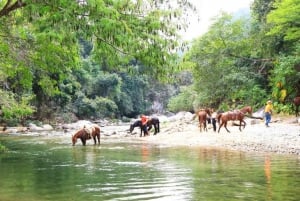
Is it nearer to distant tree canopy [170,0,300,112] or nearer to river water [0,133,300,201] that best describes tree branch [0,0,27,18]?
river water [0,133,300,201]

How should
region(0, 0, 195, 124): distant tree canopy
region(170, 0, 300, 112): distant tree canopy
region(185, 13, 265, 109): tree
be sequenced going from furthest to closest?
1. region(185, 13, 265, 109): tree
2. region(170, 0, 300, 112): distant tree canopy
3. region(0, 0, 195, 124): distant tree canopy

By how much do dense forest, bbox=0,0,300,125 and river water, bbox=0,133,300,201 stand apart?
2401mm

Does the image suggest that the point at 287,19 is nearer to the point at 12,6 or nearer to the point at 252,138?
the point at 252,138

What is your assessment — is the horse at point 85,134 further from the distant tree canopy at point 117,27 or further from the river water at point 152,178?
the distant tree canopy at point 117,27

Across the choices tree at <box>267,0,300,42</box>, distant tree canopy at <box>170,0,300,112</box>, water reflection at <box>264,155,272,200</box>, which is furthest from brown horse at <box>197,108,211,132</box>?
water reflection at <box>264,155,272,200</box>

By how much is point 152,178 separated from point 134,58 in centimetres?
475

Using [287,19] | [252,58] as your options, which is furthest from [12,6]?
[252,58]

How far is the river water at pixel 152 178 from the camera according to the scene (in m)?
8.96

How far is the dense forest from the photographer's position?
22.8ft

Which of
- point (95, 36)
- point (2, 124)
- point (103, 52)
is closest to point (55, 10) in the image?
point (95, 36)

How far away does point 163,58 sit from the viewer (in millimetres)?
7164

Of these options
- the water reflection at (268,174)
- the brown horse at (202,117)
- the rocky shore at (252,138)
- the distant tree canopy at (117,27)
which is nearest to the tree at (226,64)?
the rocky shore at (252,138)

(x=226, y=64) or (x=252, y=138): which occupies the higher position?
(x=226, y=64)

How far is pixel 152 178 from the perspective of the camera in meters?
11.3
